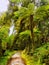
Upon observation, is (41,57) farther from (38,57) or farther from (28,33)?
(28,33)

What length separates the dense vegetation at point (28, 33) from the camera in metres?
9.84

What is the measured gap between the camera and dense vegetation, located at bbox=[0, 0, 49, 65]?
9.84m

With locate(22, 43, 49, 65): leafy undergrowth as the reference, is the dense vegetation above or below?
above

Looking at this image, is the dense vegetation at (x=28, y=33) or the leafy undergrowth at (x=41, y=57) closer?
the leafy undergrowth at (x=41, y=57)

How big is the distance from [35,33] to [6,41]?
1.99m

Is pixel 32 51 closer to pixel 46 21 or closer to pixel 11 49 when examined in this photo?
pixel 46 21

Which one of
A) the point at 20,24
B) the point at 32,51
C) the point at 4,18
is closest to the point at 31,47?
the point at 32,51

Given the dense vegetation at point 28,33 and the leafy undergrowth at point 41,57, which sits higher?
the dense vegetation at point 28,33

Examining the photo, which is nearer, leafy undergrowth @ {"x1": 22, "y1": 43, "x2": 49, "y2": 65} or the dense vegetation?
leafy undergrowth @ {"x1": 22, "y1": 43, "x2": 49, "y2": 65}

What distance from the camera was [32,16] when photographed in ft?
33.2

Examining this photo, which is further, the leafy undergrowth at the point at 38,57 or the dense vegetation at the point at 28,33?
the dense vegetation at the point at 28,33

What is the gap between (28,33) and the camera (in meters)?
Result: 10.4

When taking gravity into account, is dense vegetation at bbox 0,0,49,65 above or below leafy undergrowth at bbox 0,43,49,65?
above

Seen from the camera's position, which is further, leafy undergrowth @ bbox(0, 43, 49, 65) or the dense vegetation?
the dense vegetation
